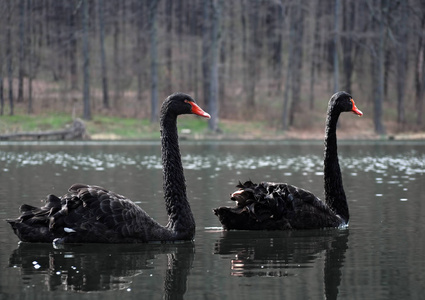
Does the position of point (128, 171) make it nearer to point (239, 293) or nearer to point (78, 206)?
point (78, 206)

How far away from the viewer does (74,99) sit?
4647cm

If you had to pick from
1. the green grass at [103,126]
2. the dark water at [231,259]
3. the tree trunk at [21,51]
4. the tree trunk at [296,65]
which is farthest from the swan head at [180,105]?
the tree trunk at [21,51]

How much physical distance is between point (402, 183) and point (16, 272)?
1095cm

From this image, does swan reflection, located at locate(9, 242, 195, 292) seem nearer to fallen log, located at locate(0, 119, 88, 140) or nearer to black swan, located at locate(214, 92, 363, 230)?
black swan, located at locate(214, 92, 363, 230)

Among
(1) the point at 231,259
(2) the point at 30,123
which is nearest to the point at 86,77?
(2) the point at 30,123

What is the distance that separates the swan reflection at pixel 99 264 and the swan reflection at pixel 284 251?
0.48m

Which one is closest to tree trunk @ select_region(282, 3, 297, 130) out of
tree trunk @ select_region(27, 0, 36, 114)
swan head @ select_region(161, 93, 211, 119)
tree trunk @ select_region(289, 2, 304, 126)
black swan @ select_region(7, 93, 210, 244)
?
tree trunk @ select_region(289, 2, 304, 126)

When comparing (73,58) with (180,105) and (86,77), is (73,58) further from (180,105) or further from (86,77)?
(180,105)

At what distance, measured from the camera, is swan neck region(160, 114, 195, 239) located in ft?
26.6

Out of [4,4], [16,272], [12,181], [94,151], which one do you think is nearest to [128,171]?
[12,181]

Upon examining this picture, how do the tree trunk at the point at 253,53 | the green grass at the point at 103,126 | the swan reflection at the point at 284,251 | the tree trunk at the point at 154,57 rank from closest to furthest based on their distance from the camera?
1. the swan reflection at the point at 284,251
2. the green grass at the point at 103,126
3. the tree trunk at the point at 154,57
4. the tree trunk at the point at 253,53

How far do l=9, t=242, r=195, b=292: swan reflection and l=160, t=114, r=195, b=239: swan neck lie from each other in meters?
0.20

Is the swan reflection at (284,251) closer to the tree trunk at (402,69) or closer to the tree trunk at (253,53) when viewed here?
the tree trunk at (402,69)

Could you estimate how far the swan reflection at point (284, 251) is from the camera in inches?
250
